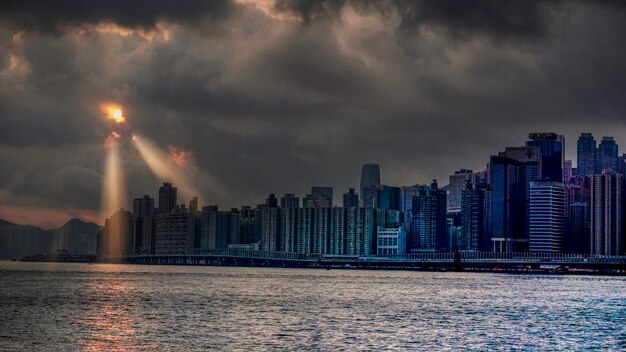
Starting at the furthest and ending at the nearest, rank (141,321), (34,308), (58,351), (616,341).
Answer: (34,308), (141,321), (616,341), (58,351)

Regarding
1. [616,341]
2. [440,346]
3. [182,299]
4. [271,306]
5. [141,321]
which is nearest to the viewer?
[440,346]

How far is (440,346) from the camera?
7519 cm

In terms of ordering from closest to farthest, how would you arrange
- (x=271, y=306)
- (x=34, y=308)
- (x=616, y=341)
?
(x=616, y=341) < (x=34, y=308) < (x=271, y=306)

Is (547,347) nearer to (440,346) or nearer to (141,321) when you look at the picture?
(440,346)

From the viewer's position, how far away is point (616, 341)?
81438mm

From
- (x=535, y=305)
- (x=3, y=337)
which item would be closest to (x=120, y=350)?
(x=3, y=337)

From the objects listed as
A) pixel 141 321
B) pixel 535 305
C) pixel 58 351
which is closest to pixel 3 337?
pixel 58 351

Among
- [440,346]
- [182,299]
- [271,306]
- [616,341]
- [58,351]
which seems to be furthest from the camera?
[182,299]

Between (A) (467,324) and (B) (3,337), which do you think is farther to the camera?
(A) (467,324)

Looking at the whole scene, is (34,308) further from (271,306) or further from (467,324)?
(467,324)

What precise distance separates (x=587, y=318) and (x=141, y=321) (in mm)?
45126

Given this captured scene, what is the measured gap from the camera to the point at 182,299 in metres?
127

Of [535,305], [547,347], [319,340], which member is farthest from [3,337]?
[535,305]

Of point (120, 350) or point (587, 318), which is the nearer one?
point (120, 350)
